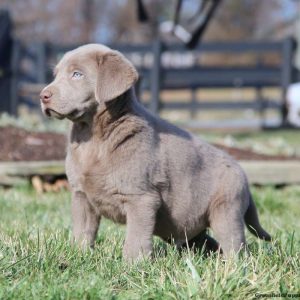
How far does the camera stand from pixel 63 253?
330cm

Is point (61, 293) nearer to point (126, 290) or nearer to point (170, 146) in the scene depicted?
point (126, 290)

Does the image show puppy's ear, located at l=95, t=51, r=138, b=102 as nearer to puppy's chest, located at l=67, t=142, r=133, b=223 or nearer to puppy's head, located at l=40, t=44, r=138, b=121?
puppy's head, located at l=40, t=44, r=138, b=121

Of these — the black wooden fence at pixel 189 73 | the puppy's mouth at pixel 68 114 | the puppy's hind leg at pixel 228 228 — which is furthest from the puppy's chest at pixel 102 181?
the black wooden fence at pixel 189 73

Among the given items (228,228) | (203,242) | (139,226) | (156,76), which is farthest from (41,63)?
(139,226)

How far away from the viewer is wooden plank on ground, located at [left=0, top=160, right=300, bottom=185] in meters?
6.52

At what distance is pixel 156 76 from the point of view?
51.1 feet

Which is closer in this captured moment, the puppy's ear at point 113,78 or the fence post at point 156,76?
the puppy's ear at point 113,78

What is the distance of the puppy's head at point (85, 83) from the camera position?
3441 millimetres

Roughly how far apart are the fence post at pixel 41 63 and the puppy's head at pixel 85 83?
38.2 ft

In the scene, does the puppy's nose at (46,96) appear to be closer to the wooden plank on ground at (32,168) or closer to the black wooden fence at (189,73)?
the wooden plank on ground at (32,168)

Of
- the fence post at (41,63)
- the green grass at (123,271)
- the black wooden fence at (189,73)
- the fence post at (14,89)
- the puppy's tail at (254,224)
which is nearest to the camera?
the green grass at (123,271)

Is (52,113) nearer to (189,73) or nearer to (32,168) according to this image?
(32,168)

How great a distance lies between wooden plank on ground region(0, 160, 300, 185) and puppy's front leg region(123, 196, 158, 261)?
3.21m

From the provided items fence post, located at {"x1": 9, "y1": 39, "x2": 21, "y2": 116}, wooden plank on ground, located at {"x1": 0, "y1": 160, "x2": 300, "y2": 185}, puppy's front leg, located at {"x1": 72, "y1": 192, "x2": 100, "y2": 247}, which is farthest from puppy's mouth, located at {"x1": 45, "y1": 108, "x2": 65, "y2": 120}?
fence post, located at {"x1": 9, "y1": 39, "x2": 21, "y2": 116}
